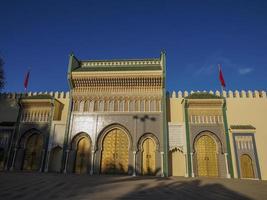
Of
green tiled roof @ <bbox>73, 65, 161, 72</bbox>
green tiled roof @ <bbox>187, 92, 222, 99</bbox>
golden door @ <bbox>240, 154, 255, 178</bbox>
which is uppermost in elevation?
green tiled roof @ <bbox>73, 65, 161, 72</bbox>

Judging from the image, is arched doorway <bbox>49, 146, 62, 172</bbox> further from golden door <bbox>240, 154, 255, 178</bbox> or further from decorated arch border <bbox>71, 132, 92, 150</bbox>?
golden door <bbox>240, 154, 255, 178</bbox>

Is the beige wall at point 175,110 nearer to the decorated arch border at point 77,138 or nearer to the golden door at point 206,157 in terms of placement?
the golden door at point 206,157

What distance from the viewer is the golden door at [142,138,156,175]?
56.1ft

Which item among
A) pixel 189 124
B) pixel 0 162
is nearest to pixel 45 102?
pixel 0 162

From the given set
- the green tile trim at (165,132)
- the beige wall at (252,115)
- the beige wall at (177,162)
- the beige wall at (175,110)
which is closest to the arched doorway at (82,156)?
the green tile trim at (165,132)

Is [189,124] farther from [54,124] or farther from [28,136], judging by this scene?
[28,136]

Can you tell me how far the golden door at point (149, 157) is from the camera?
17.1m

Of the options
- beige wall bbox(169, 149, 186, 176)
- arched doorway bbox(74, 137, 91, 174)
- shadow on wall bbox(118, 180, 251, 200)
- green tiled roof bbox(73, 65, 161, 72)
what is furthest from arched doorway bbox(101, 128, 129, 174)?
shadow on wall bbox(118, 180, 251, 200)

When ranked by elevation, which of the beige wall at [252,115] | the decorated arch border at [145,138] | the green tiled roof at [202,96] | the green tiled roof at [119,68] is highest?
the green tiled roof at [119,68]

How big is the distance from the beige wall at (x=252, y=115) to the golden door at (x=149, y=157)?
6643 millimetres

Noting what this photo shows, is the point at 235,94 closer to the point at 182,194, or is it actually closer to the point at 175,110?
the point at 175,110

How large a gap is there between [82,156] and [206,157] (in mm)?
10026

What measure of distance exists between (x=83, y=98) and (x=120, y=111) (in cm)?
362

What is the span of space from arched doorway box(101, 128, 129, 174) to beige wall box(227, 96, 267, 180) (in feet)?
29.3
